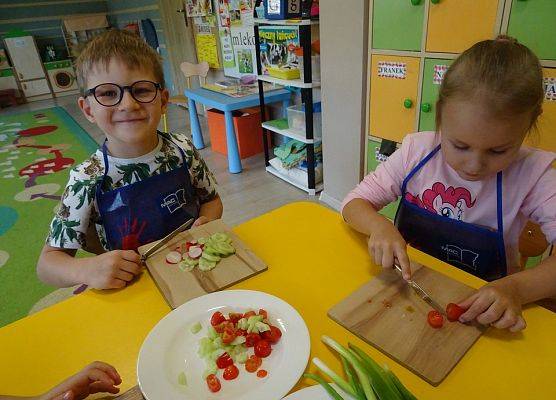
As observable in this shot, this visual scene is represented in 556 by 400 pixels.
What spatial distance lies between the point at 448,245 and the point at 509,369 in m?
0.44

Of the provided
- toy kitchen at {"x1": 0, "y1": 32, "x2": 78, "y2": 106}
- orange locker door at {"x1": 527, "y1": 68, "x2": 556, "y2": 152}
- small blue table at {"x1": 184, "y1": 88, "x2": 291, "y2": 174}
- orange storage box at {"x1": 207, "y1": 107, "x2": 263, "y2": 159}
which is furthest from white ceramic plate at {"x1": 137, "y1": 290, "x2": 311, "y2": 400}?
toy kitchen at {"x1": 0, "y1": 32, "x2": 78, "y2": 106}

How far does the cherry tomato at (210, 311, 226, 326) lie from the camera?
68 centimetres

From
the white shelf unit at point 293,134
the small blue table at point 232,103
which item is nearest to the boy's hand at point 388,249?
the white shelf unit at point 293,134

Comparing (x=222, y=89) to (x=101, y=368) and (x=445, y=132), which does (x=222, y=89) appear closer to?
(x=445, y=132)

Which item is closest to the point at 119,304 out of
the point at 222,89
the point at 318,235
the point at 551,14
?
the point at 318,235

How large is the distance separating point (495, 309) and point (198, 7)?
441cm

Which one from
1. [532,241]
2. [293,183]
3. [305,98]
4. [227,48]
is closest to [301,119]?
[305,98]

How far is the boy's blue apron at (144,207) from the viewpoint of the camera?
1.05m

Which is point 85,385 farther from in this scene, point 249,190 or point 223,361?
point 249,190

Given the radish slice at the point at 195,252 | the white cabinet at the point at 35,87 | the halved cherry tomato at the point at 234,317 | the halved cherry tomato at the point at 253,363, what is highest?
the radish slice at the point at 195,252

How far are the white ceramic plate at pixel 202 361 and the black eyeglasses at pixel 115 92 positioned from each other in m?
0.59

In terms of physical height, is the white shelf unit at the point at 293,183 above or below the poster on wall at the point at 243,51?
below

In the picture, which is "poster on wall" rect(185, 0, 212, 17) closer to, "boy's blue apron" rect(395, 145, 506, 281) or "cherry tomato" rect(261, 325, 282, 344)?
"boy's blue apron" rect(395, 145, 506, 281)

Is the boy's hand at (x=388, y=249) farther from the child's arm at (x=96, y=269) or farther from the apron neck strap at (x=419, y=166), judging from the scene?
the child's arm at (x=96, y=269)
